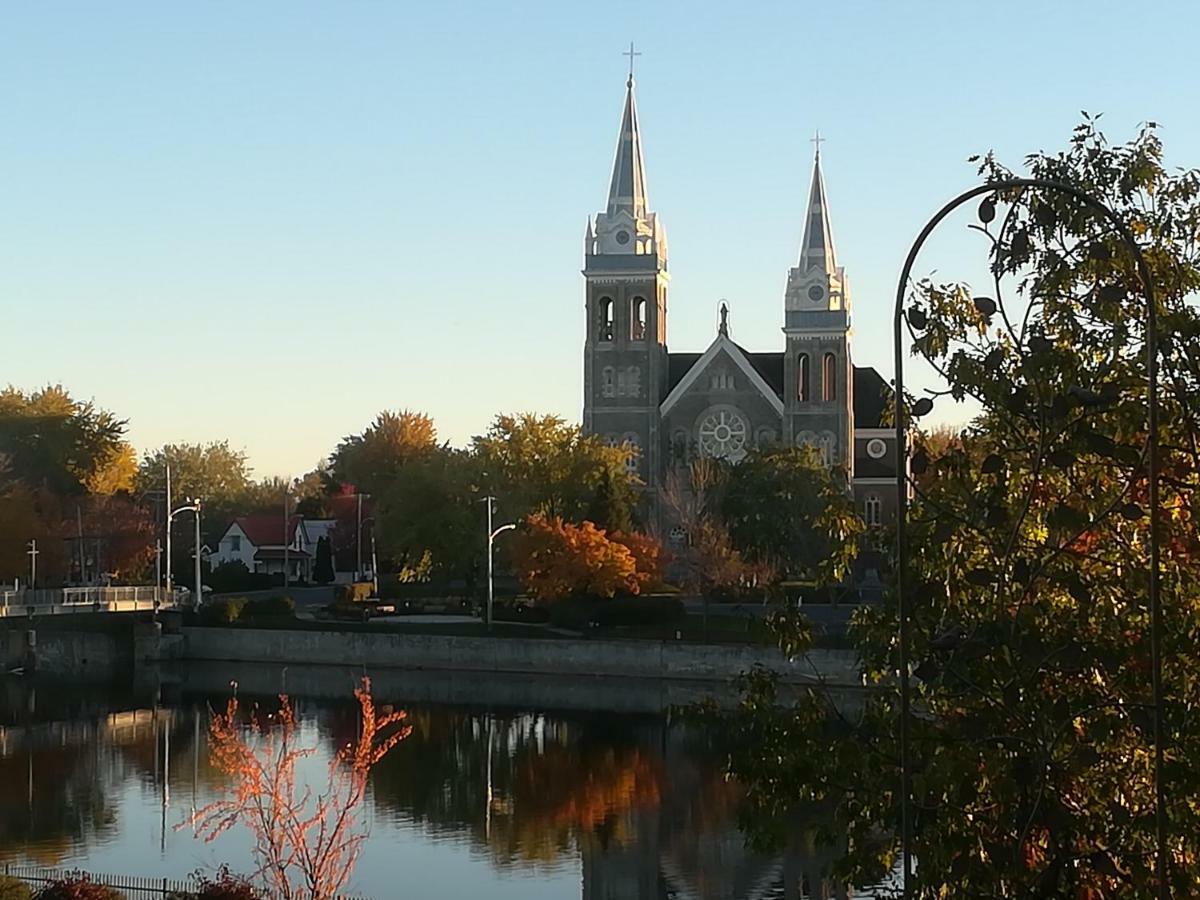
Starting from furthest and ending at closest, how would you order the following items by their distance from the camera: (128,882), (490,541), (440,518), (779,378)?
1. (779,378)
2. (440,518)
3. (490,541)
4. (128,882)

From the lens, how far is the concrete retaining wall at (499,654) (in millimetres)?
58156

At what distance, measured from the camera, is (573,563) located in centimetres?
6600

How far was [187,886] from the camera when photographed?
2786 cm

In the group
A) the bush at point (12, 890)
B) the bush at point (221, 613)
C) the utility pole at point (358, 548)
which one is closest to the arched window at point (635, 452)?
the utility pole at point (358, 548)

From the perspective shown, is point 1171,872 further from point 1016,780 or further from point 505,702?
point 505,702

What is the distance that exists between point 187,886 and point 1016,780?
18.7 m

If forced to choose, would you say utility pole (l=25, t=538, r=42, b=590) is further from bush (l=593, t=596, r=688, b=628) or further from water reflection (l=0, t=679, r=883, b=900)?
bush (l=593, t=596, r=688, b=628)

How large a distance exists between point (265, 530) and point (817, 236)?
40627 mm

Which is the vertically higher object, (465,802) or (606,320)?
(606,320)

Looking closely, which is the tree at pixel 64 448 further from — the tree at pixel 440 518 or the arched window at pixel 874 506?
the arched window at pixel 874 506

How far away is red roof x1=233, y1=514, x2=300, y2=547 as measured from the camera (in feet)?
382

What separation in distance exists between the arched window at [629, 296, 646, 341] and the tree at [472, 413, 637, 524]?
19447mm

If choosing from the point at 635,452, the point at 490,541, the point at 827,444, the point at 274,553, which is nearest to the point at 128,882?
the point at 490,541

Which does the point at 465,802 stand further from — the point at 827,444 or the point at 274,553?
the point at 274,553
